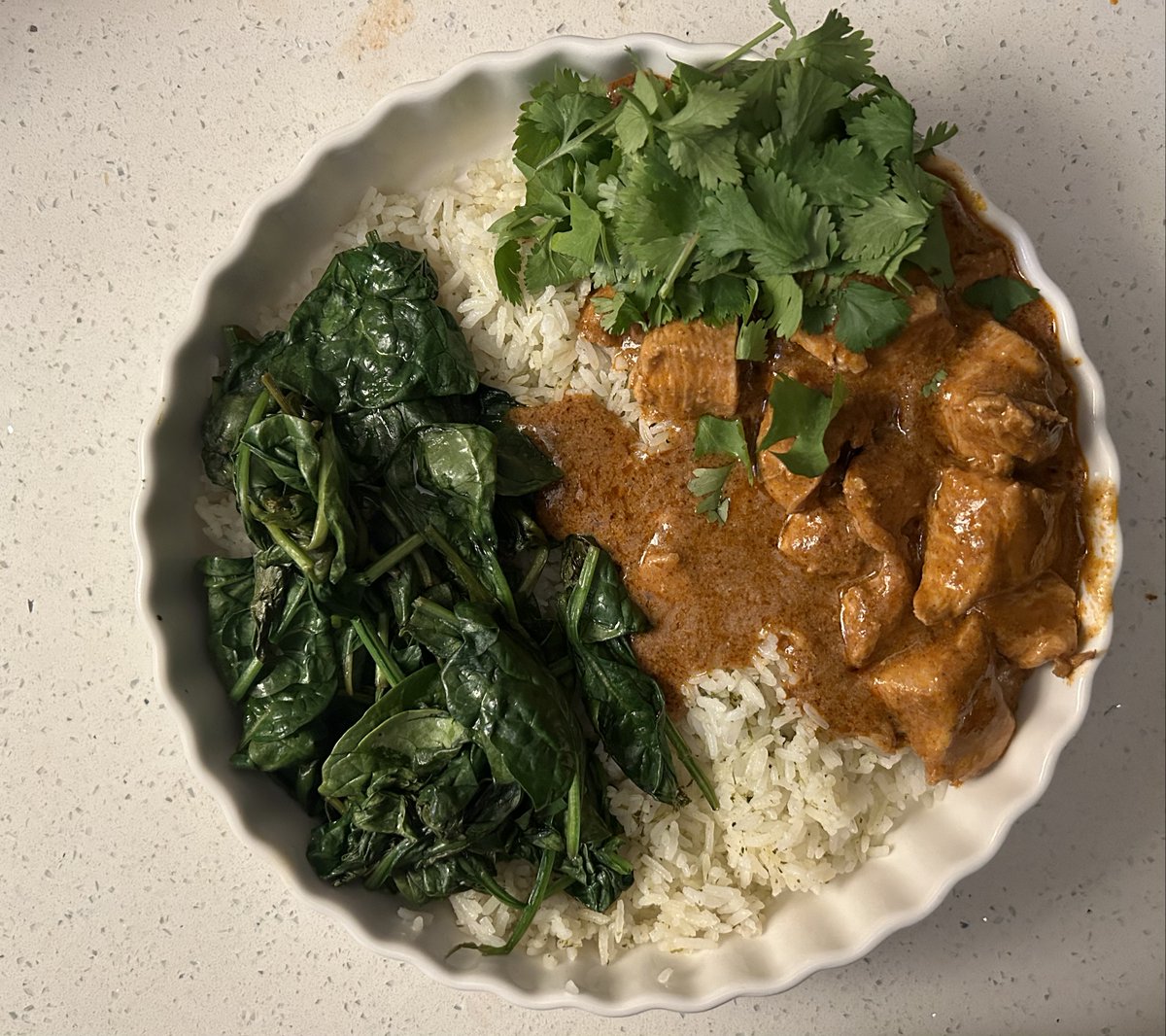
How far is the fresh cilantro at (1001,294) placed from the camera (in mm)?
2664

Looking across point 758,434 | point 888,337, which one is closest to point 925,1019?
point 758,434

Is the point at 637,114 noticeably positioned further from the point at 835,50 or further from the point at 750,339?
the point at 750,339

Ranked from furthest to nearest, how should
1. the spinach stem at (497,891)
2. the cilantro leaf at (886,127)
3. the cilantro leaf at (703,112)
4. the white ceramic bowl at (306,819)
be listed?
the spinach stem at (497,891)
the white ceramic bowl at (306,819)
the cilantro leaf at (886,127)
the cilantro leaf at (703,112)

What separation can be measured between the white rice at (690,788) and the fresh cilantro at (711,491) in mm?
184

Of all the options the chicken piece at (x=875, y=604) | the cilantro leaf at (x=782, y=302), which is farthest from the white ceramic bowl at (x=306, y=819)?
the cilantro leaf at (x=782, y=302)

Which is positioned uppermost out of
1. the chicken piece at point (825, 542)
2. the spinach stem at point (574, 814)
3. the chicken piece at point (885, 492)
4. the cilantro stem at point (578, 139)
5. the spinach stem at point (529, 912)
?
the cilantro stem at point (578, 139)

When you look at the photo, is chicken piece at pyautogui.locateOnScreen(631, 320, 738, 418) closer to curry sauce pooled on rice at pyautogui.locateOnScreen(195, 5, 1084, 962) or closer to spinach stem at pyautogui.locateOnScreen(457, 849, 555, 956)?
curry sauce pooled on rice at pyautogui.locateOnScreen(195, 5, 1084, 962)

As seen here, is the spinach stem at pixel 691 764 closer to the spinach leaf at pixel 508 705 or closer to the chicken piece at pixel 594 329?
the spinach leaf at pixel 508 705

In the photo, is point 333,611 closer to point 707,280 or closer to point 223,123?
point 707,280

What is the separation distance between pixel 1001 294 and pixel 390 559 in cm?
193

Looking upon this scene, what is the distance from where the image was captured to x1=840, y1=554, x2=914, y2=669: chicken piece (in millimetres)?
2604

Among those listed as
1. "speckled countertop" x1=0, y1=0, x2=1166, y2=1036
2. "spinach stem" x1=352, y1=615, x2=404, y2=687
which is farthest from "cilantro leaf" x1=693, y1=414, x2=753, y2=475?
"speckled countertop" x1=0, y1=0, x2=1166, y2=1036

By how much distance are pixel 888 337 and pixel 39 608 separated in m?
2.83

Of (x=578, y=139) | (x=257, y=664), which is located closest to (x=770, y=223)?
(x=578, y=139)
